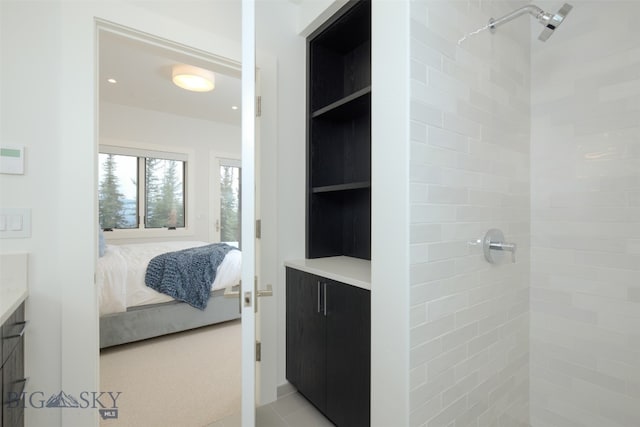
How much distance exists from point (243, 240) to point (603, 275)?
5.52ft

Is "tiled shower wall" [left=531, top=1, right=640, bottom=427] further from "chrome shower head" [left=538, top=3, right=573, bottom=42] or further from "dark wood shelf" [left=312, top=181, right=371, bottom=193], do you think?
"dark wood shelf" [left=312, top=181, right=371, bottom=193]

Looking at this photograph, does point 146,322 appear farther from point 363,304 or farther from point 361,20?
point 361,20

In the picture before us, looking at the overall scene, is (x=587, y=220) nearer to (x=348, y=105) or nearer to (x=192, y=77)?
(x=348, y=105)

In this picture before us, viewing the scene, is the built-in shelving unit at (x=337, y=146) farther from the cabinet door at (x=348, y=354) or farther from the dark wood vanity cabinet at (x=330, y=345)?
the cabinet door at (x=348, y=354)

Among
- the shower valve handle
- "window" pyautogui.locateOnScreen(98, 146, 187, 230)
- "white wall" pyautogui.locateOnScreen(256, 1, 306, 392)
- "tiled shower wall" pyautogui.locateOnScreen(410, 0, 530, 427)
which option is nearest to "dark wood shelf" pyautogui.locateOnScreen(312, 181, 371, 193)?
"white wall" pyautogui.locateOnScreen(256, 1, 306, 392)

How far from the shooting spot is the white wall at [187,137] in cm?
464

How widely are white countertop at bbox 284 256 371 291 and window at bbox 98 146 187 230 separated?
13.2ft

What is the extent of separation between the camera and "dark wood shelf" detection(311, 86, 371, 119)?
1.63 m

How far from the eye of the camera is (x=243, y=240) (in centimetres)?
96

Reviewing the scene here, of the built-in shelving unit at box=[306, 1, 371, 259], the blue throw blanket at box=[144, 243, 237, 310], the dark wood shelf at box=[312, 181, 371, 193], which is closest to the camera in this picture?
the dark wood shelf at box=[312, 181, 371, 193]

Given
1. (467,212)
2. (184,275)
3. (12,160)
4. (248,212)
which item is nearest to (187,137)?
(184,275)

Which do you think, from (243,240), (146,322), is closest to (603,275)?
(243,240)

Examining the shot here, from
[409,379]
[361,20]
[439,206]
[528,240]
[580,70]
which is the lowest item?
[409,379]

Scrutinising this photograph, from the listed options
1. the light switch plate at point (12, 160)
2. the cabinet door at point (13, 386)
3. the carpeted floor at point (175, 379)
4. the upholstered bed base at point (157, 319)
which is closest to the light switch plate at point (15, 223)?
the light switch plate at point (12, 160)
